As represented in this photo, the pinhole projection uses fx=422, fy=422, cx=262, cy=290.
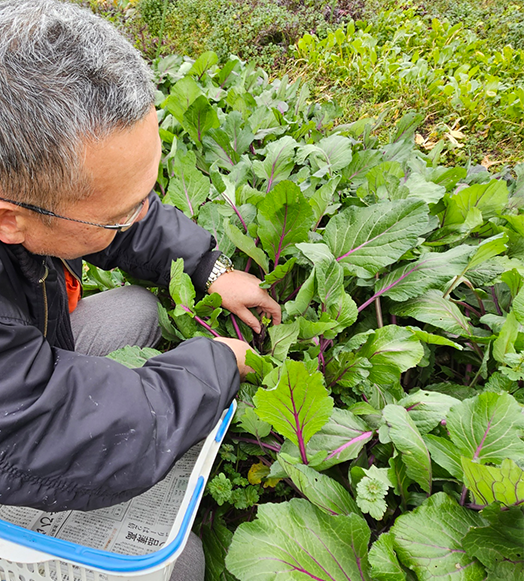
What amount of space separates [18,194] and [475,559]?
121cm

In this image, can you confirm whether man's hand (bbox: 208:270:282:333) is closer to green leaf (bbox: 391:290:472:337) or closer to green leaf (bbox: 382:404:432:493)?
green leaf (bbox: 391:290:472:337)

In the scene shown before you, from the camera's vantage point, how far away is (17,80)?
2.44 ft

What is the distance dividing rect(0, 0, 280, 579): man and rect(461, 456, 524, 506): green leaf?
60 cm

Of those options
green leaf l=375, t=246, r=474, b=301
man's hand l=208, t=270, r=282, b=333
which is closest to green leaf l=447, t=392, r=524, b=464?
green leaf l=375, t=246, r=474, b=301

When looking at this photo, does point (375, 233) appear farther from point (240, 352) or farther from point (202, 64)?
point (202, 64)

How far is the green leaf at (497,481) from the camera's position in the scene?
2.56ft

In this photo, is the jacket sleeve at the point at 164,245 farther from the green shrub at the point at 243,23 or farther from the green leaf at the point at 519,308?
the green shrub at the point at 243,23

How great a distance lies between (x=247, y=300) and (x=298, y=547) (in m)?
0.73

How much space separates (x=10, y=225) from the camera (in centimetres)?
91

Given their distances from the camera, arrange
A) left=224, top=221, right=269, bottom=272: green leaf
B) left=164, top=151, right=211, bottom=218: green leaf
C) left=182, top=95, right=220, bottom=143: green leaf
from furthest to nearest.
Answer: left=182, top=95, right=220, bottom=143: green leaf
left=164, top=151, right=211, bottom=218: green leaf
left=224, top=221, right=269, bottom=272: green leaf

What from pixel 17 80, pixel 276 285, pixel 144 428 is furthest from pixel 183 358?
pixel 17 80

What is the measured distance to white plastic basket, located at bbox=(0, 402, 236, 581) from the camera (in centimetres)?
87

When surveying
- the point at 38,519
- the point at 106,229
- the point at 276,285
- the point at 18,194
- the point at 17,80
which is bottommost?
the point at 38,519

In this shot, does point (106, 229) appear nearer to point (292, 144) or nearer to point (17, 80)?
point (17, 80)
